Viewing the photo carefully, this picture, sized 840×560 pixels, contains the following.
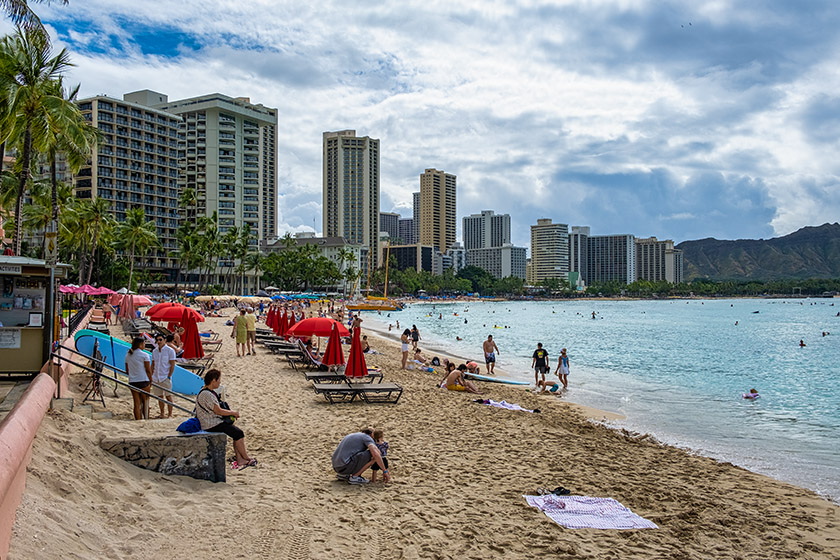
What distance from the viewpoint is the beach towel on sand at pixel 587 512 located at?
22.5 feet

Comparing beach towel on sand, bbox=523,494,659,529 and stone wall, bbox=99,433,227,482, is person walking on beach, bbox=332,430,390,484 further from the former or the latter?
beach towel on sand, bbox=523,494,659,529

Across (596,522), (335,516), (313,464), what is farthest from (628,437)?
(335,516)

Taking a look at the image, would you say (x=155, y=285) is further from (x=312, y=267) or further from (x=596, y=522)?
(x=596, y=522)

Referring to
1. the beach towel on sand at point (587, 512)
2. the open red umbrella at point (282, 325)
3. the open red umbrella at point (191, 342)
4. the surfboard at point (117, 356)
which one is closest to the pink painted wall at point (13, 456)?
the beach towel on sand at point (587, 512)

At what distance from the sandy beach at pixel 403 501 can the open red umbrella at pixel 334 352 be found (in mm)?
3414

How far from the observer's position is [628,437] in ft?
40.8

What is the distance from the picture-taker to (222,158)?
10800cm

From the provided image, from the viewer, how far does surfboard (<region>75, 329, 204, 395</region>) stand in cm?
1198

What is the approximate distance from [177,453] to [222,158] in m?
109

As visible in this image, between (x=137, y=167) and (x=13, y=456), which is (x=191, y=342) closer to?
(x=13, y=456)

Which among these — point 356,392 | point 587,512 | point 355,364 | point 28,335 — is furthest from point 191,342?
point 587,512

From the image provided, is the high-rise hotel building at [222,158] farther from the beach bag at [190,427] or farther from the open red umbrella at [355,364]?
the beach bag at [190,427]

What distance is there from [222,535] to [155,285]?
8682cm

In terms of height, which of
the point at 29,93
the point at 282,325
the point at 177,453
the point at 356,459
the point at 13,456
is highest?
the point at 29,93
